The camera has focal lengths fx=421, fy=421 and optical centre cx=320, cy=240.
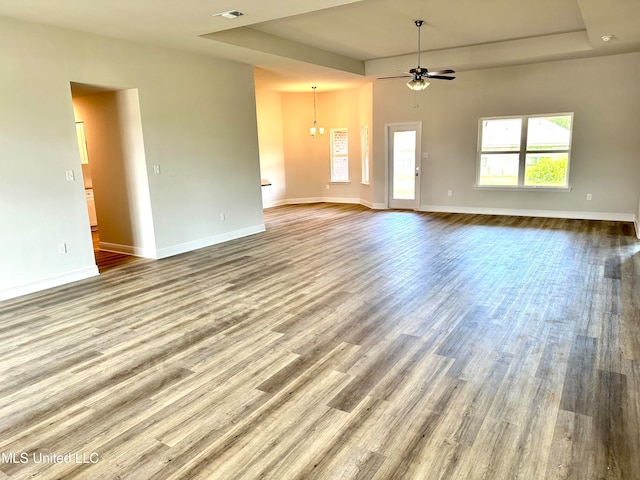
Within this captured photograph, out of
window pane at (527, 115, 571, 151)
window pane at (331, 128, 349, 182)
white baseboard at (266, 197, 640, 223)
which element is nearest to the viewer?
white baseboard at (266, 197, 640, 223)

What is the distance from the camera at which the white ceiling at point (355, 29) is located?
4.17 metres

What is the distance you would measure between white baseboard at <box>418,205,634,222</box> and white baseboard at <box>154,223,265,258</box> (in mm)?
3982

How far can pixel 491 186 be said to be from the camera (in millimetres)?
8633

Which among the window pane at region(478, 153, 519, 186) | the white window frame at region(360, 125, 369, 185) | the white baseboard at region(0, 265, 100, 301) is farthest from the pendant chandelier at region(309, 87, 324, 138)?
the white baseboard at region(0, 265, 100, 301)

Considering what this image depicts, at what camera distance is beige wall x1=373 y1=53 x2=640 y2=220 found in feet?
24.1

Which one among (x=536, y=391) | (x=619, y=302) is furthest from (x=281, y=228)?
(x=536, y=391)

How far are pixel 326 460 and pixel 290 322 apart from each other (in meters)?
1.66

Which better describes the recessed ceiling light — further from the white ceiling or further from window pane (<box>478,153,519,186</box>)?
window pane (<box>478,153,519,186</box>)

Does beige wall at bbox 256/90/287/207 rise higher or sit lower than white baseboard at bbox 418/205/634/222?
higher

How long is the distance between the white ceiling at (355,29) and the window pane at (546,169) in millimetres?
1764

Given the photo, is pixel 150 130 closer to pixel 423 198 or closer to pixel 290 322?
pixel 290 322

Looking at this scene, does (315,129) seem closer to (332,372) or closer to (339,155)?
(339,155)

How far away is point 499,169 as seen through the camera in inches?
336

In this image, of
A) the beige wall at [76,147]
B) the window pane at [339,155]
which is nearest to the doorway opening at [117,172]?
the beige wall at [76,147]
